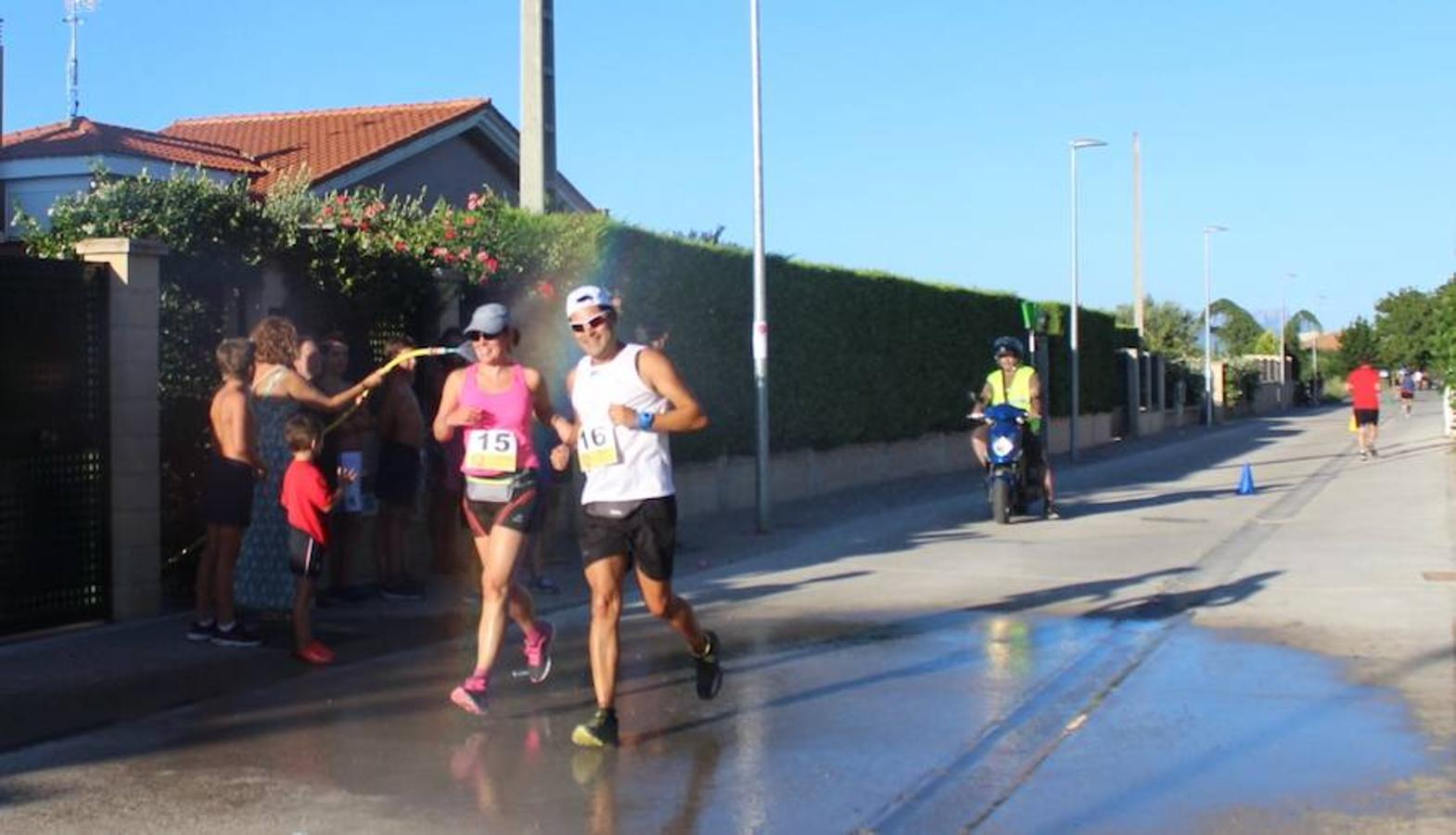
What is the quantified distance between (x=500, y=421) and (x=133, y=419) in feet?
11.2

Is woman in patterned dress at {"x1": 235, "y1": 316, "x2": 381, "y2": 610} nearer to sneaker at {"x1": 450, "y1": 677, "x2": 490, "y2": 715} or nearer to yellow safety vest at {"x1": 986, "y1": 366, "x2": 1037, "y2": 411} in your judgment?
sneaker at {"x1": 450, "y1": 677, "x2": 490, "y2": 715}

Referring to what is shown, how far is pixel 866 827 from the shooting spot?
5.60 m

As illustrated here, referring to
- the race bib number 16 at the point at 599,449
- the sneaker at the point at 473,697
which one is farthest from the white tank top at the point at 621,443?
the sneaker at the point at 473,697

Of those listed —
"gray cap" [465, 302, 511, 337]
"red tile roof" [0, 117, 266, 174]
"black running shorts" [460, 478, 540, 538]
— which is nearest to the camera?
"black running shorts" [460, 478, 540, 538]

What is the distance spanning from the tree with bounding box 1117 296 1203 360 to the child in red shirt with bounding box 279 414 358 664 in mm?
55175

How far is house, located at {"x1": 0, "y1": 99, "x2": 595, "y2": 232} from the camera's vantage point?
2531cm

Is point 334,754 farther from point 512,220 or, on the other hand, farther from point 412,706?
point 512,220

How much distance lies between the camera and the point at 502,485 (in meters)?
7.21

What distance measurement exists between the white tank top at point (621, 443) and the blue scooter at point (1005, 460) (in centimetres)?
1031

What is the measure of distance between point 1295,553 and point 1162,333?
53.5 m

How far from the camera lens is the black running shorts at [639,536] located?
6785 millimetres

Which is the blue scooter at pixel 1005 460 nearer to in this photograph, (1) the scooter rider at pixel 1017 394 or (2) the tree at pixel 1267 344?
(1) the scooter rider at pixel 1017 394

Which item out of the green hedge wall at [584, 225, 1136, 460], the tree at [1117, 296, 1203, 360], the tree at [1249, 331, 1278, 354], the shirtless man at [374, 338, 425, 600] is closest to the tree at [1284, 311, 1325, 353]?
the tree at [1249, 331, 1278, 354]

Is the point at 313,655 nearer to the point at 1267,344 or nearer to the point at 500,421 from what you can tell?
the point at 500,421
